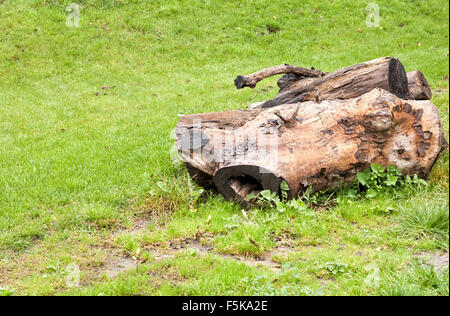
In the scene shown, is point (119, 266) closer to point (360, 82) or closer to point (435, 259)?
point (435, 259)

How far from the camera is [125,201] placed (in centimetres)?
730

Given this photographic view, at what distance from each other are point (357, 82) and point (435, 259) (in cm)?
392

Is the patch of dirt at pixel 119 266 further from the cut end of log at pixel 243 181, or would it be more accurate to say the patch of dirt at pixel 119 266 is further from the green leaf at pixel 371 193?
the green leaf at pixel 371 193

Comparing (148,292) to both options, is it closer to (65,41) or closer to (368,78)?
(368,78)

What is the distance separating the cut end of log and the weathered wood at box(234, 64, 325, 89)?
178 cm

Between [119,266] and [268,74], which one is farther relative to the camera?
[268,74]

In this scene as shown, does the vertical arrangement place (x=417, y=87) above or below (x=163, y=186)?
above

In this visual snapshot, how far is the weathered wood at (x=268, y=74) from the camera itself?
25.4 feet

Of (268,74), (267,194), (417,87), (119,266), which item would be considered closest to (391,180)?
(267,194)

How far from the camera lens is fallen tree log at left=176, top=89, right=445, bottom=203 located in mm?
6523

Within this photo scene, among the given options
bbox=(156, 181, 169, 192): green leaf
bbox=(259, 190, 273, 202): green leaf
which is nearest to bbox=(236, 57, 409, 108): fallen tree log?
bbox=(259, 190, 273, 202): green leaf

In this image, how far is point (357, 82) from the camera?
26.2 feet

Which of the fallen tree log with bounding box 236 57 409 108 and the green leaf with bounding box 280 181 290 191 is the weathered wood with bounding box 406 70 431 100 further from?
the green leaf with bounding box 280 181 290 191

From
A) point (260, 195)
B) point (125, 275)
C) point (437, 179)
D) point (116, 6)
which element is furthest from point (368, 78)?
point (116, 6)
